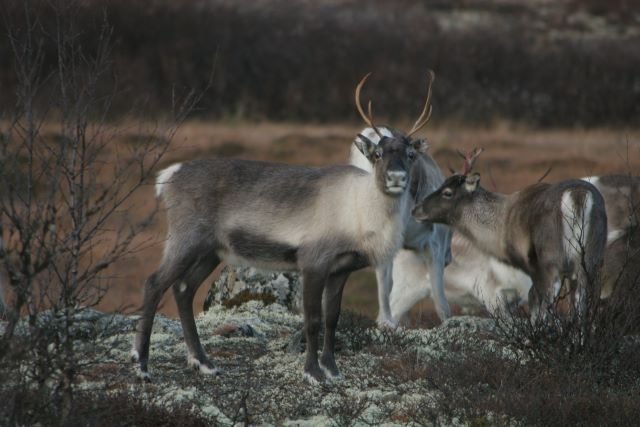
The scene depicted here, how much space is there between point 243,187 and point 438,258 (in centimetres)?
420

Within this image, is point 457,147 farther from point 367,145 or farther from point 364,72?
point 367,145

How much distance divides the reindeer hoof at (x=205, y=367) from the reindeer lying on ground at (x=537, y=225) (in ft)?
8.05

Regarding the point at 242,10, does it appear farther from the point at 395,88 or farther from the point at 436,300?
the point at 436,300

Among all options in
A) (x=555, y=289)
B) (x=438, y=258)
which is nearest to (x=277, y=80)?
(x=438, y=258)

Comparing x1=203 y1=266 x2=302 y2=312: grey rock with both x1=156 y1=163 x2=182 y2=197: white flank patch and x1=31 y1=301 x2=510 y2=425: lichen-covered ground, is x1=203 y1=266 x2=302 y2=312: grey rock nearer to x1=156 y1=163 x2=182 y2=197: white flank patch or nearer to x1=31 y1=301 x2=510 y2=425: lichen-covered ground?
x1=31 y1=301 x2=510 y2=425: lichen-covered ground

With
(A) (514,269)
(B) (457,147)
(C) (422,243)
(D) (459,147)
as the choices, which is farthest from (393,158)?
(D) (459,147)

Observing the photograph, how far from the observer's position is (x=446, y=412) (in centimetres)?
841

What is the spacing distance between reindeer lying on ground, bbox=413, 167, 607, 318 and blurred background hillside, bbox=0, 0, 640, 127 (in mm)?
20623

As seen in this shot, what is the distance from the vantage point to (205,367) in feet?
31.7

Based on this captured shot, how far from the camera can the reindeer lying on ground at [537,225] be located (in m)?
10.9

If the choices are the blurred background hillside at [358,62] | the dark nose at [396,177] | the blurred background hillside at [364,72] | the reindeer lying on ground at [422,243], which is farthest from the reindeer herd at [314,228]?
the blurred background hillside at [358,62]

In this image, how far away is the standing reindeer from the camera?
9.63 metres

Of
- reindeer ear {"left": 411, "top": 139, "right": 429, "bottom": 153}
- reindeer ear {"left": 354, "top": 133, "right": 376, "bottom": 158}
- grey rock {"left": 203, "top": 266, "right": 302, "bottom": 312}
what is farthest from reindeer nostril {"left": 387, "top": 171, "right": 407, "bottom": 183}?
grey rock {"left": 203, "top": 266, "right": 302, "bottom": 312}

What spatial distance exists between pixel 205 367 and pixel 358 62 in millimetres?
27146
